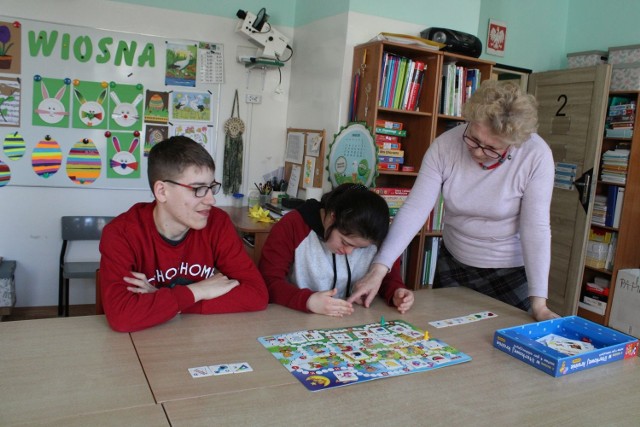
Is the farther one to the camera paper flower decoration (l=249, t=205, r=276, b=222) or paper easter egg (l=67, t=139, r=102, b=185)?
paper easter egg (l=67, t=139, r=102, b=185)

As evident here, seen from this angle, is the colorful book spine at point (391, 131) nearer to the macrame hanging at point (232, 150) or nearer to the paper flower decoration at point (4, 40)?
the macrame hanging at point (232, 150)

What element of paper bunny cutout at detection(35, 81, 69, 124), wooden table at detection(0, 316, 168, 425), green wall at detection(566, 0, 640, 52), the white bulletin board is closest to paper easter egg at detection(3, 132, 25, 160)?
the white bulletin board

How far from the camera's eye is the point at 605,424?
1.08 meters

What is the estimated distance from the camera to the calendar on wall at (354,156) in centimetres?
308

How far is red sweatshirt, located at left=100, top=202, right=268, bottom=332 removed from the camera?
137cm

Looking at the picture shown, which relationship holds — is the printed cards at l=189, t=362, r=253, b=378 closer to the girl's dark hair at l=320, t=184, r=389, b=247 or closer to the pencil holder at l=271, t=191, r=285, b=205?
Result: the girl's dark hair at l=320, t=184, r=389, b=247

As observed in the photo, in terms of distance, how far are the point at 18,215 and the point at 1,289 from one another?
47cm

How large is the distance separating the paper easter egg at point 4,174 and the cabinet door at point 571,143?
3.80 m

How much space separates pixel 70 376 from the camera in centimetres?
108

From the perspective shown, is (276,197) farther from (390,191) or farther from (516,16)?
(516,16)

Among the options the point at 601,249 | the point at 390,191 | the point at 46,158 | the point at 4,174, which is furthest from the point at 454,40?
the point at 4,174

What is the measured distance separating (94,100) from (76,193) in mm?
595

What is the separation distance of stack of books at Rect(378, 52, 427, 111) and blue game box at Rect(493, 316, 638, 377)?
187 centimetres

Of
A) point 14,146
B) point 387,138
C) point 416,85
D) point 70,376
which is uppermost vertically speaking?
point 416,85
